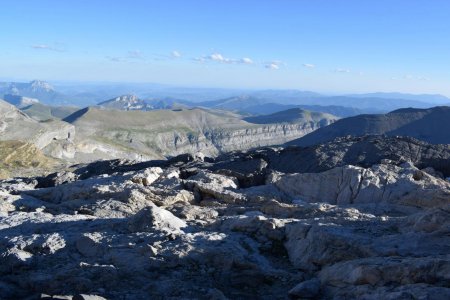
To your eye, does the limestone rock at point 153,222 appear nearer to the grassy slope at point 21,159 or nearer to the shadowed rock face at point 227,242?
the shadowed rock face at point 227,242

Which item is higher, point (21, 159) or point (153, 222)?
point (153, 222)

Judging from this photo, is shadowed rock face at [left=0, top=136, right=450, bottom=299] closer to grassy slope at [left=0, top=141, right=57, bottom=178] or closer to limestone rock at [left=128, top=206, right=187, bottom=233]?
limestone rock at [left=128, top=206, right=187, bottom=233]

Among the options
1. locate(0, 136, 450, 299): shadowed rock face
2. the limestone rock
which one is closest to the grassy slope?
locate(0, 136, 450, 299): shadowed rock face

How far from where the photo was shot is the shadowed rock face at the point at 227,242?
16781 mm

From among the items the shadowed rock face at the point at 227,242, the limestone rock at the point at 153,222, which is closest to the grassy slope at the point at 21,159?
the shadowed rock face at the point at 227,242

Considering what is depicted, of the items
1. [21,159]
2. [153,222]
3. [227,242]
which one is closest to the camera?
[227,242]

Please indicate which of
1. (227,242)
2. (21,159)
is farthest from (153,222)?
(21,159)

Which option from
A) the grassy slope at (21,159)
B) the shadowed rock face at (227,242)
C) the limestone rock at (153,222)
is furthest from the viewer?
the grassy slope at (21,159)

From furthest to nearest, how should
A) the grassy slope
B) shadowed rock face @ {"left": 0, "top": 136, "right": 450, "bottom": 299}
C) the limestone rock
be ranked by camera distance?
the grassy slope → the limestone rock → shadowed rock face @ {"left": 0, "top": 136, "right": 450, "bottom": 299}

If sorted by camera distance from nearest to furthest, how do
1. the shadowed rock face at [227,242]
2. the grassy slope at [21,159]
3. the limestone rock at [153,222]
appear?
the shadowed rock face at [227,242] → the limestone rock at [153,222] → the grassy slope at [21,159]

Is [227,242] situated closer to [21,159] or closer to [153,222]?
[153,222]

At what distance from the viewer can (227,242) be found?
70.5 ft

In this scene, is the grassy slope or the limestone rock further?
the grassy slope

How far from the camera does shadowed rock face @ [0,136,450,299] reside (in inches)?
661
